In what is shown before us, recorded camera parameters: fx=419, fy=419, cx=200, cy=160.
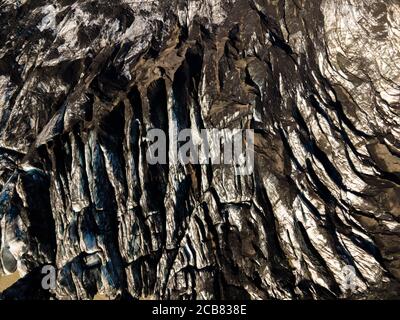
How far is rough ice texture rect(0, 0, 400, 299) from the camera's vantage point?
2367 centimetres

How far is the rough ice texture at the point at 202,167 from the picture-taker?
2367cm

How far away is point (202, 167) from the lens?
2620 centimetres

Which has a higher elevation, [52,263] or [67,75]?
[67,75]

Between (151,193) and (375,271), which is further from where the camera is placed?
(151,193)

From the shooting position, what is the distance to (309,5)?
105ft

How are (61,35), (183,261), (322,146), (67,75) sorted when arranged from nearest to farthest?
1. (183,261)
2. (322,146)
3. (67,75)
4. (61,35)

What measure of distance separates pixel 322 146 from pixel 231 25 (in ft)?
37.0

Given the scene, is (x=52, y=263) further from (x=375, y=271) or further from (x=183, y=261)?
(x=375, y=271)

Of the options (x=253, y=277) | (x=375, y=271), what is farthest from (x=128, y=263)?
(x=375, y=271)

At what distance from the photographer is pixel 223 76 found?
1125 inches

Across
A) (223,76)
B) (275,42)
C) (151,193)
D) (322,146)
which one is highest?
(275,42)

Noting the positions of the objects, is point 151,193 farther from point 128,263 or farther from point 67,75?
point 67,75

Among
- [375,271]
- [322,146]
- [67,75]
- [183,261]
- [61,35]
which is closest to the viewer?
[375,271]

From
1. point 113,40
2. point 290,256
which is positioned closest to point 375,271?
point 290,256
